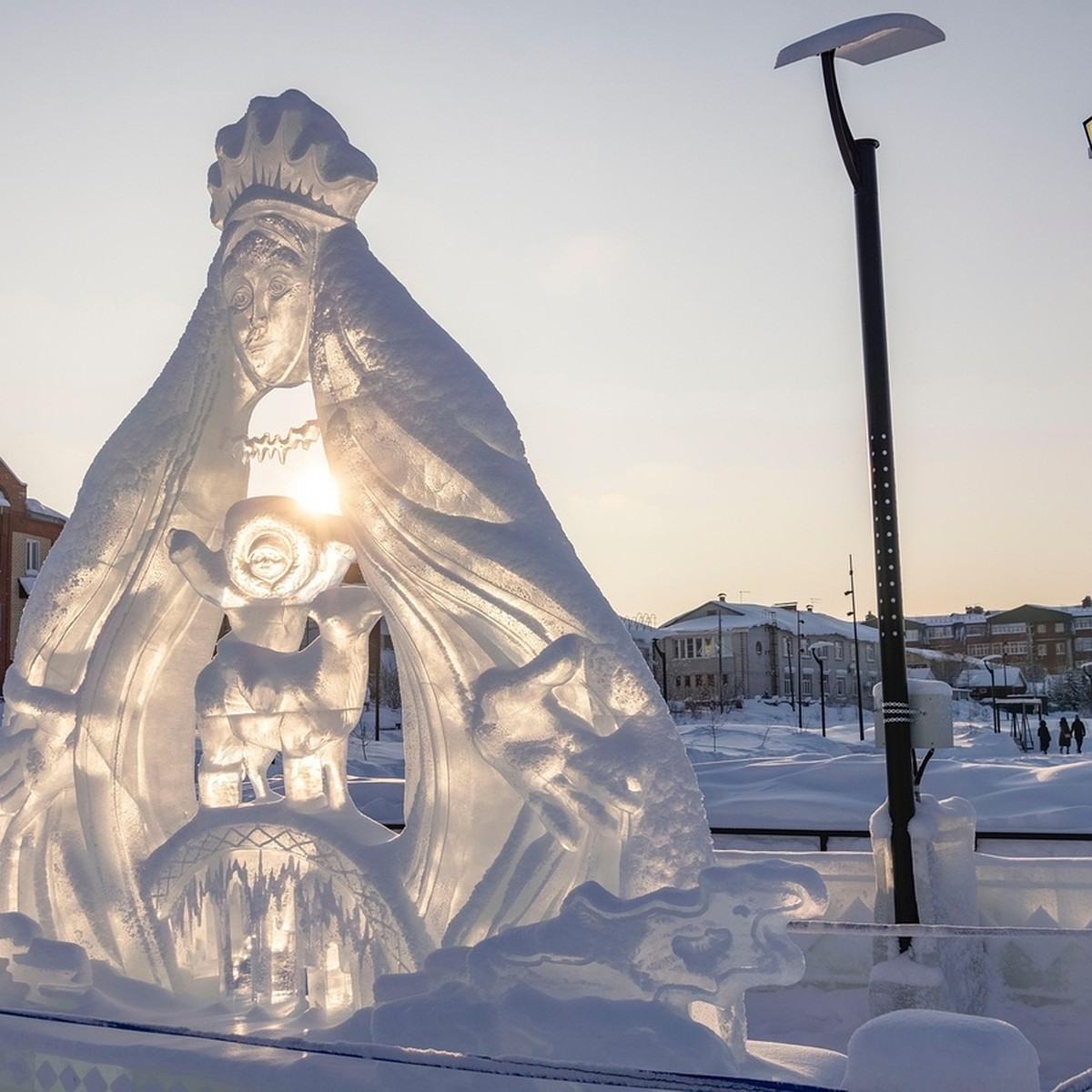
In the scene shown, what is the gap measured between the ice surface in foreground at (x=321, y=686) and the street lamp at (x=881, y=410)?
2532 mm

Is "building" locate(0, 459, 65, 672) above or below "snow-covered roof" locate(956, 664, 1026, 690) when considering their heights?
above

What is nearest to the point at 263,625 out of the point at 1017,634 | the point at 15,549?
the point at 15,549

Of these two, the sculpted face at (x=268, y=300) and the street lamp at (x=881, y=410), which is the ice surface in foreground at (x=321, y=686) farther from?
the street lamp at (x=881, y=410)

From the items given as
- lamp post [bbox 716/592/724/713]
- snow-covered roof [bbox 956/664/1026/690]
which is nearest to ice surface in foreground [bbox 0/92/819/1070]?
lamp post [bbox 716/592/724/713]

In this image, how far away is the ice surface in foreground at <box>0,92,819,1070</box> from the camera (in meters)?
3.79

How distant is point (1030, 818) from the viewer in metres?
9.83

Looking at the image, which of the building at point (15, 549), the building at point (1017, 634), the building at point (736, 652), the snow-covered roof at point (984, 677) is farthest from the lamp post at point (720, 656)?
the building at point (15, 549)

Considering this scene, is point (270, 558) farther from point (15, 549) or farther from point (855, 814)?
point (15, 549)

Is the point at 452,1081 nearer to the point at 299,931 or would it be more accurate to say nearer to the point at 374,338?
the point at 299,931

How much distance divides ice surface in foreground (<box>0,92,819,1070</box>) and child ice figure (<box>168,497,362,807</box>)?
1cm

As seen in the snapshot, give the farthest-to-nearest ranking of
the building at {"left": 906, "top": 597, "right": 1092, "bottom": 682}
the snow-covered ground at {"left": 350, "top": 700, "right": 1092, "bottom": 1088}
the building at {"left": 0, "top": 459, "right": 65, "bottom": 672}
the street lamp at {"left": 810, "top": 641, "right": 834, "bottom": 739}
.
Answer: the building at {"left": 906, "top": 597, "right": 1092, "bottom": 682}, the street lamp at {"left": 810, "top": 641, "right": 834, "bottom": 739}, the building at {"left": 0, "top": 459, "right": 65, "bottom": 672}, the snow-covered ground at {"left": 350, "top": 700, "right": 1092, "bottom": 1088}

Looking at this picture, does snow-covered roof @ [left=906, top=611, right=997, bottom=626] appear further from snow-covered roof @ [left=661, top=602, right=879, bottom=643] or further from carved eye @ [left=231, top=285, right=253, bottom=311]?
carved eye @ [left=231, top=285, right=253, bottom=311]

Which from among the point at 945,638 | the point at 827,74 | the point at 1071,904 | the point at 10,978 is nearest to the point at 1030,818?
the point at 1071,904

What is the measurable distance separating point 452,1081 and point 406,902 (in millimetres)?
794
